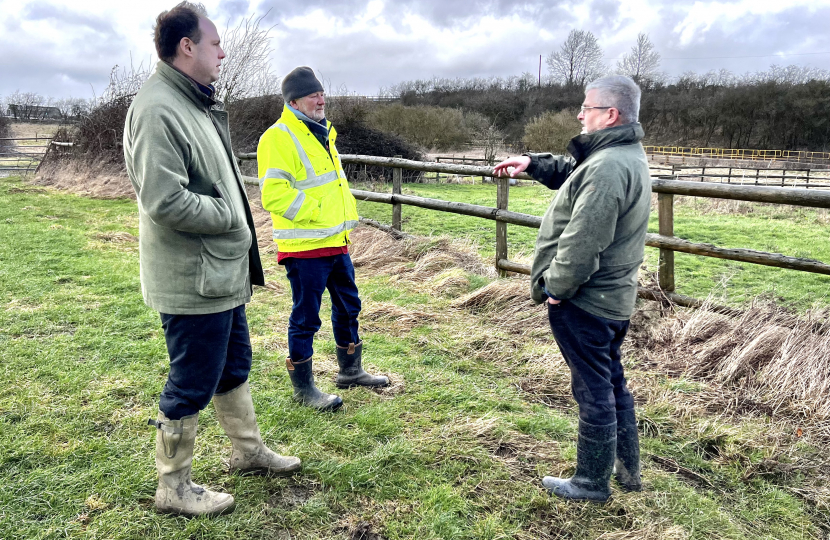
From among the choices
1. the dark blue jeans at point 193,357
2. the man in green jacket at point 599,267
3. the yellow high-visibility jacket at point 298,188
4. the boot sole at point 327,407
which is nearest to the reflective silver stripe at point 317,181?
the yellow high-visibility jacket at point 298,188

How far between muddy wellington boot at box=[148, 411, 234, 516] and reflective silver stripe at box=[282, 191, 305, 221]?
1265 mm

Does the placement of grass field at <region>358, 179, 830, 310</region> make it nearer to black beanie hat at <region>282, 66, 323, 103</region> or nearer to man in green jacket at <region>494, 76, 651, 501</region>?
man in green jacket at <region>494, 76, 651, 501</region>

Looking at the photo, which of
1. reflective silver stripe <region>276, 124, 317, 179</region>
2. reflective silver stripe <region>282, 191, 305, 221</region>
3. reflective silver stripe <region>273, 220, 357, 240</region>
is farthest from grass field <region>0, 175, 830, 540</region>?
reflective silver stripe <region>276, 124, 317, 179</region>

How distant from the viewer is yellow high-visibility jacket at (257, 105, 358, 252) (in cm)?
308

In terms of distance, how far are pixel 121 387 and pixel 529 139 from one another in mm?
37222

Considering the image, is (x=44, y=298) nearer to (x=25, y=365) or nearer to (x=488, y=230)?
(x=25, y=365)

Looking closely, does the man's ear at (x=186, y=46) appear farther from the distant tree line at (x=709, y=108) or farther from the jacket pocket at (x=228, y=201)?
the distant tree line at (x=709, y=108)

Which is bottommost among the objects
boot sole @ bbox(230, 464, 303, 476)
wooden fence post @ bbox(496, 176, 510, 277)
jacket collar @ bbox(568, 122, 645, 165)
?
boot sole @ bbox(230, 464, 303, 476)

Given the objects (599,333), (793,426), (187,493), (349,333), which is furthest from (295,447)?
(793,426)

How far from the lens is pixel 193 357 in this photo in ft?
6.93

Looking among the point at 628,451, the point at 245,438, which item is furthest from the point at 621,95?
the point at 245,438

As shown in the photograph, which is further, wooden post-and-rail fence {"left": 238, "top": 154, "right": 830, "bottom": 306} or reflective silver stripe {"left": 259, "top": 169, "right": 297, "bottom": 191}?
wooden post-and-rail fence {"left": 238, "top": 154, "right": 830, "bottom": 306}

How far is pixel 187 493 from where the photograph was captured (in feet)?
7.41

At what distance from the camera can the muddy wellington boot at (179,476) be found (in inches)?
86.4
